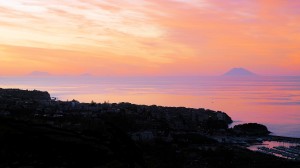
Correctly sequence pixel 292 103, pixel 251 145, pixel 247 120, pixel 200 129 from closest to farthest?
pixel 251 145 < pixel 200 129 < pixel 247 120 < pixel 292 103

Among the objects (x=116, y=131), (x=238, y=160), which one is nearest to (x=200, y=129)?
(x=238, y=160)

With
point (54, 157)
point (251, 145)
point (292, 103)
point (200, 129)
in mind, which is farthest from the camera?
point (292, 103)

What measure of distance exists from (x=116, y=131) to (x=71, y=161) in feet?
0.49

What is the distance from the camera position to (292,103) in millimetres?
57125

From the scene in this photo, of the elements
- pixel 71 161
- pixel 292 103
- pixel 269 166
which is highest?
pixel 292 103

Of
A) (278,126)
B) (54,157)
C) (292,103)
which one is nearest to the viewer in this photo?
(54,157)

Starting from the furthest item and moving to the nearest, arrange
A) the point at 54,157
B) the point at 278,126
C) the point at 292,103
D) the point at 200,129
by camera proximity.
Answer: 1. the point at 292,103
2. the point at 278,126
3. the point at 200,129
4. the point at 54,157

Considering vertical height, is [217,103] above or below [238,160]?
above

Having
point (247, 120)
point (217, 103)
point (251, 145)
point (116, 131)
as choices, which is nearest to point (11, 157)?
point (116, 131)

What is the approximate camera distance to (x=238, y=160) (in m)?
17.9

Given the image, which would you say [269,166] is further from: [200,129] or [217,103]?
[217,103]

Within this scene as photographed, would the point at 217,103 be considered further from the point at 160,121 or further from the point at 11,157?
the point at 11,157

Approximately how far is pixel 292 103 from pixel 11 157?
60.0m

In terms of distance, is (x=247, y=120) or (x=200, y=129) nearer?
(x=200, y=129)
